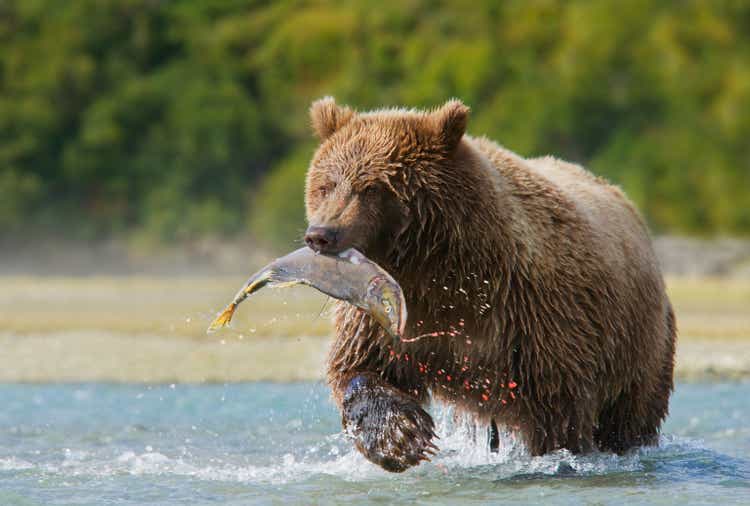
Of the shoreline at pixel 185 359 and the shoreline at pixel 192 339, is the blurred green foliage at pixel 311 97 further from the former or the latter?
the shoreline at pixel 185 359

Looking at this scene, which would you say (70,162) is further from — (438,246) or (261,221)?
(438,246)

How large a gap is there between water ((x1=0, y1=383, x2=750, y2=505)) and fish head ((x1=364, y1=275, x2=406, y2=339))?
3.67 feet

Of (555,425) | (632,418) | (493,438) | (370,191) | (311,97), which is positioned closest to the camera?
(370,191)

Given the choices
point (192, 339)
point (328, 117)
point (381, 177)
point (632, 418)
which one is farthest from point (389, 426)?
point (192, 339)

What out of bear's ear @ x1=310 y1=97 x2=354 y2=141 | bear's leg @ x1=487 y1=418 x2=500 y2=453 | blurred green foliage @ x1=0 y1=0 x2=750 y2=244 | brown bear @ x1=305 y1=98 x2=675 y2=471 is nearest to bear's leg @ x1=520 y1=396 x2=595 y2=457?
brown bear @ x1=305 y1=98 x2=675 y2=471

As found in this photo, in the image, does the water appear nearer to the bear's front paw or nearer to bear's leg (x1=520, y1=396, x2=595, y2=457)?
bear's leg (x1=520, y1=396, x2=595, y2=457)

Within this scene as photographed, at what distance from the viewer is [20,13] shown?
41719mm

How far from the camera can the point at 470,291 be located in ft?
19.5

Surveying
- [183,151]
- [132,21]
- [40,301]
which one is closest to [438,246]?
[40,301]

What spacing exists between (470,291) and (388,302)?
615 millimetres

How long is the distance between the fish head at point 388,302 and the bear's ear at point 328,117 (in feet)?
3.54

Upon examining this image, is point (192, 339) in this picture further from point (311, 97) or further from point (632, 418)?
point (311, 97)

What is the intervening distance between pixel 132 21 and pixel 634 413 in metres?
37.9

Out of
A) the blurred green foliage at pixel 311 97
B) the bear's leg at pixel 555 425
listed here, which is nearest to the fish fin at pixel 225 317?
the bear's leg at pixel 555 425
